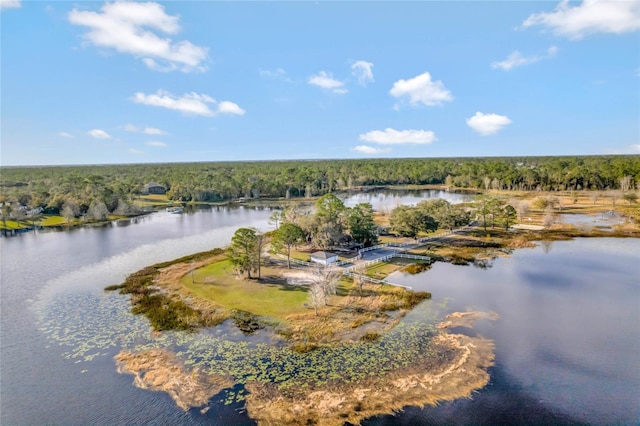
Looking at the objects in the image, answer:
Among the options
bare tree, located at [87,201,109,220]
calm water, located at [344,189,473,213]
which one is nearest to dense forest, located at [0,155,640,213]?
bare tree, located at [87,201,109,220]

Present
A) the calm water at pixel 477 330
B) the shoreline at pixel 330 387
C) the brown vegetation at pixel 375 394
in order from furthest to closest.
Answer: the calm water at pixel 477 330
the shoreline at pixel 330 387
the brown vegetation at pixel 375 394

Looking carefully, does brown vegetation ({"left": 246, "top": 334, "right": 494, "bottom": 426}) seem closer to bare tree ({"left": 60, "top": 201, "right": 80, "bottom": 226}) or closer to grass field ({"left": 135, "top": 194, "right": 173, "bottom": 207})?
bare tree ({"left": 60, "top": 201, "right": 80, "bottom": 226})

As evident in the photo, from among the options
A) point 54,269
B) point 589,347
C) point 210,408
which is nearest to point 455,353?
point 589,347

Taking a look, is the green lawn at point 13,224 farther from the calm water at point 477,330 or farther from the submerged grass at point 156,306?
the submerged grass at point 156,306

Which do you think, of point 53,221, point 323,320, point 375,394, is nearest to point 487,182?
point 323,320

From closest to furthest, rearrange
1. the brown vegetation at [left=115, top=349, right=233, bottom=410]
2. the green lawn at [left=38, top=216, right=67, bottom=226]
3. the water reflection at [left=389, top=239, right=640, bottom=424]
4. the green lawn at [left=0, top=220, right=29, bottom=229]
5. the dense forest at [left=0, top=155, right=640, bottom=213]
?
1. the brown vegetation at [left=115, top=349, right=233, bottom=410]
2. the water reflection at [left=389, top=239, right=640, bottom=424]
3. the green lawn at [left=0, top=220, right=29, bottom=229]
4. the green lawn at [left=38, top=216, right=67, bottom=226]
5. the dense forest at [left=0, top=155, right=640, bottom=213]

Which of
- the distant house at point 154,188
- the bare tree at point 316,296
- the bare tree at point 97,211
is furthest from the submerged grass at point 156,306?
the distant house at point 154,188
